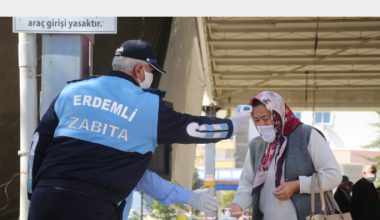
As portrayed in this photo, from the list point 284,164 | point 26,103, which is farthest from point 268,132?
point 26,103

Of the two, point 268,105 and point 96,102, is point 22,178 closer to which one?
point 96,102

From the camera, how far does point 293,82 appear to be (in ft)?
Result: 60.1

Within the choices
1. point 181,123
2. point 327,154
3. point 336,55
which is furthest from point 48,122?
point 336,55

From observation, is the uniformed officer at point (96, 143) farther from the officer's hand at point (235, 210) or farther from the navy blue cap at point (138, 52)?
the officer's hand at point (235, 210)

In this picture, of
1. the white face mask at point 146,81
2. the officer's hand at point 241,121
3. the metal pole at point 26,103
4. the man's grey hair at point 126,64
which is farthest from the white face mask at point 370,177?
the man's grey hair at point 126,64

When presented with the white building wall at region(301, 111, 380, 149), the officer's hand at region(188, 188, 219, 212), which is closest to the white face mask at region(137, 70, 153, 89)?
the officer's hand at region(188, 188, 219, 212)

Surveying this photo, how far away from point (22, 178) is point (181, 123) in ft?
3.96

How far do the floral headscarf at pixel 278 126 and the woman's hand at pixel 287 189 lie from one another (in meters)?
0.09

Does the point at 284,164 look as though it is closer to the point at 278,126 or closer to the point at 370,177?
the point at 278,126

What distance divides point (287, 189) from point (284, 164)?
0.17 meters

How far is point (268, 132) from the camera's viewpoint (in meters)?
3.55

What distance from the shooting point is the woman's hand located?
3.38 meters

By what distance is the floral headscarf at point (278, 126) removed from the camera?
3.51 metres

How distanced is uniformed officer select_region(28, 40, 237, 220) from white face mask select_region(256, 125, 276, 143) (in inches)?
31.4
